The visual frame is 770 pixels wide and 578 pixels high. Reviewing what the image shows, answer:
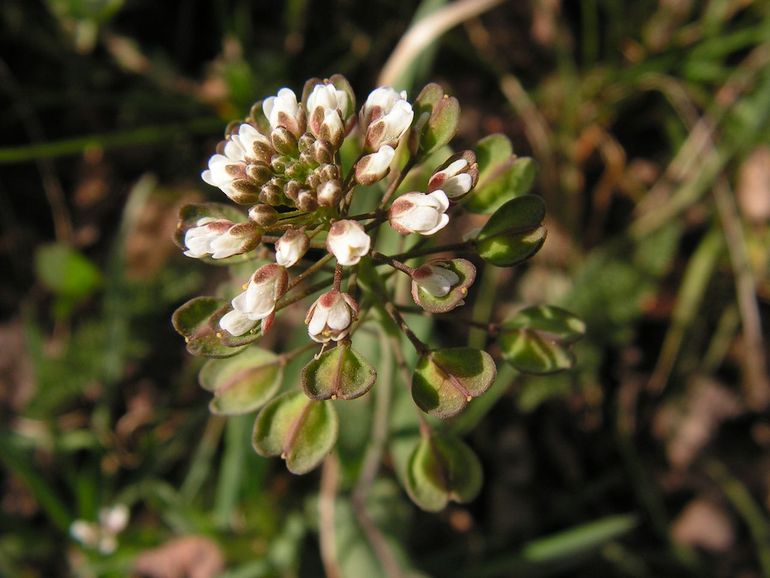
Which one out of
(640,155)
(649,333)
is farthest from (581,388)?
(640,155)

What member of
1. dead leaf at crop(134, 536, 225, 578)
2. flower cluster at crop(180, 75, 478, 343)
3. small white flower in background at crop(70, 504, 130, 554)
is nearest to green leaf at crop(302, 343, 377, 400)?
flower cluster at crop(180, 75, 478, 343)

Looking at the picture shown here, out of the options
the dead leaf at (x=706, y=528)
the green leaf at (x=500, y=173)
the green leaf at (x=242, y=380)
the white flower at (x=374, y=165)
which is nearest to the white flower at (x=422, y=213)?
the white flower at (x=374, y=165)

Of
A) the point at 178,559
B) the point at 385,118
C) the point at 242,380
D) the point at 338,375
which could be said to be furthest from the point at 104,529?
the point at 385,118

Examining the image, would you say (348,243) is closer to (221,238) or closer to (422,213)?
(422,213)

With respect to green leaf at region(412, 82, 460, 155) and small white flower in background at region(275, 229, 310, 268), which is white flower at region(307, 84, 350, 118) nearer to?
green leaf at region(412, 82, 460, 155)

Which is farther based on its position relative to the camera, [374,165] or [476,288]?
[476,288]

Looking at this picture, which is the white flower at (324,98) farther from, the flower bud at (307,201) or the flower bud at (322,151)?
the flower bud at (307,201)
